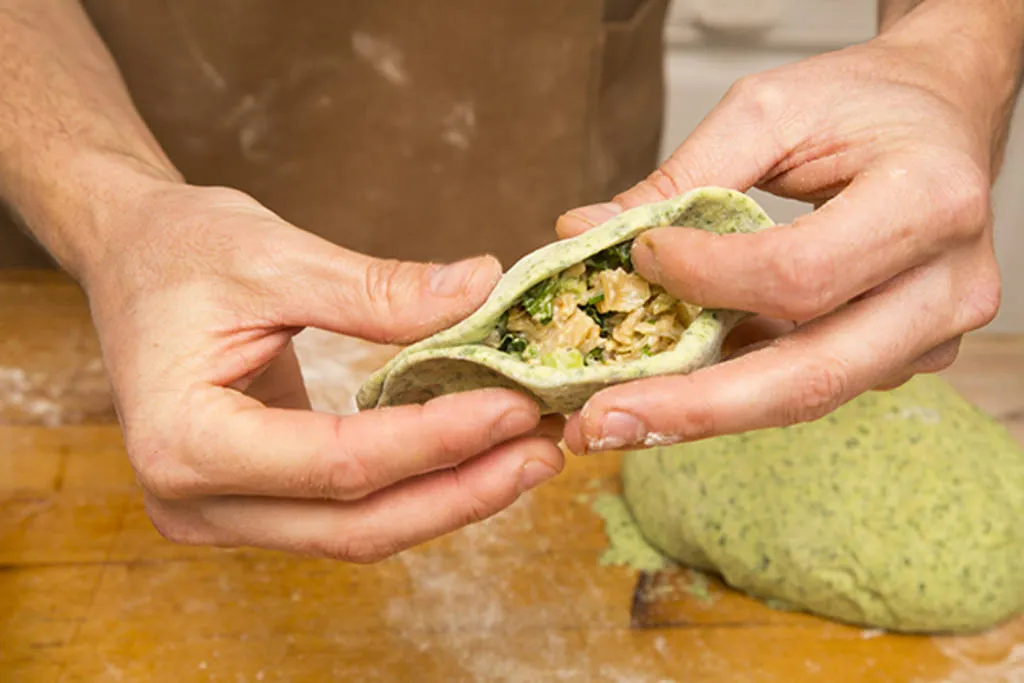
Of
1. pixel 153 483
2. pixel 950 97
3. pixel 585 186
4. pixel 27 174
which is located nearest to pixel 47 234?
pixel 27 174

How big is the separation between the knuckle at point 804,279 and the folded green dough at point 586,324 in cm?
11

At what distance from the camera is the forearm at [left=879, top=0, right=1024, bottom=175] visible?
1.20 m

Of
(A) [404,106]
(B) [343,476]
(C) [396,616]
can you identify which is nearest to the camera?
(B) [343,476]

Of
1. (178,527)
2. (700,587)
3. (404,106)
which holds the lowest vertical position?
(700,587)

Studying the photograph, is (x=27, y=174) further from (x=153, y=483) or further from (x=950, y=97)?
(x=950, y=97)

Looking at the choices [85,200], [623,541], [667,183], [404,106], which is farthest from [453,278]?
[404,106]

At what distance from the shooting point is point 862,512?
5.43 feet

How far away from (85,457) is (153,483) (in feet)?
3.37

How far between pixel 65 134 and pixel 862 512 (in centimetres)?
150

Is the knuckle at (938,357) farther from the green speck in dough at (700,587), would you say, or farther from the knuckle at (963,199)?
the green speck in dough at (700,587)

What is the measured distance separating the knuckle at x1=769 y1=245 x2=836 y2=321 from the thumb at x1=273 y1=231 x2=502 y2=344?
1.01 feet

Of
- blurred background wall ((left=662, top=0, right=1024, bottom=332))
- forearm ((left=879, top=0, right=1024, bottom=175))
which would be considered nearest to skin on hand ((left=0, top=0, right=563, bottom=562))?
forearm ((left=879, top=0, right=1024, bottom=175))

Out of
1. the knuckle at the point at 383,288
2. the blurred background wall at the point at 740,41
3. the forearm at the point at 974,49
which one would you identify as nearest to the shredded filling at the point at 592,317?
the knuckle at the point at 383,288

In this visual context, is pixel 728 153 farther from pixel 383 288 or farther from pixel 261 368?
pixel 261 368
